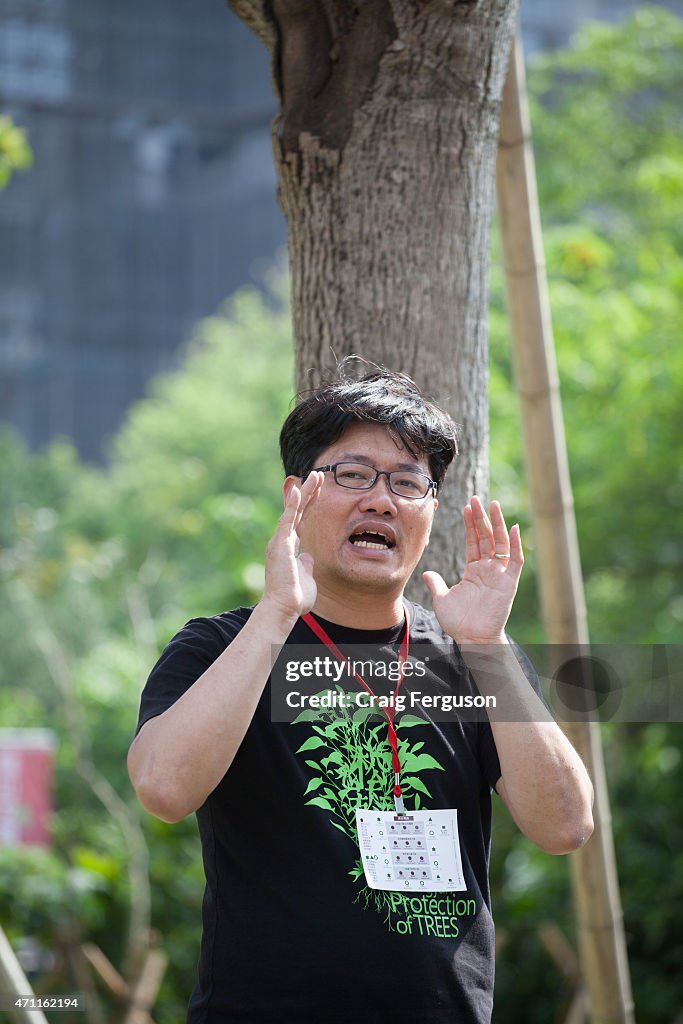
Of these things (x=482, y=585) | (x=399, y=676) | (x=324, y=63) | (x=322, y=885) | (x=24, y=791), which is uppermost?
(x=324, y=63)

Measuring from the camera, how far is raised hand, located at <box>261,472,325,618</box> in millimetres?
1673

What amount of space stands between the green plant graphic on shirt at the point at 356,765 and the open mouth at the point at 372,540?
0.69ft

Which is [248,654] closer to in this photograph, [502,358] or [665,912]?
[665,912]

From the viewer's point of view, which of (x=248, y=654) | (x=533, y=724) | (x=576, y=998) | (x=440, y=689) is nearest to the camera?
(x=248, y=654)

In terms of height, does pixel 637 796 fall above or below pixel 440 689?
below

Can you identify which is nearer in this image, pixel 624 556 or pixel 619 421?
pixel 619 421

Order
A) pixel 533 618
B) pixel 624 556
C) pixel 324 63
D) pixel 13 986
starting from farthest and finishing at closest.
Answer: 1. pixel 533 618
2. pixel 624 556
3. pixel 13 986
4. pixel 324 63

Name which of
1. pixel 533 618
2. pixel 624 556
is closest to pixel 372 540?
pixel 624 556

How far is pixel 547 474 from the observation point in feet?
9.80

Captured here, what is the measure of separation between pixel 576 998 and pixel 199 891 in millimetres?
2118

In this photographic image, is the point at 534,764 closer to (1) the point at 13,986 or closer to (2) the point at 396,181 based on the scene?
(2) the point at 396,181

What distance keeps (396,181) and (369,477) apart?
80cm

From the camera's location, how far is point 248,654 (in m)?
1.62

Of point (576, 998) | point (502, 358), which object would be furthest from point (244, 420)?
point (576, 998)
